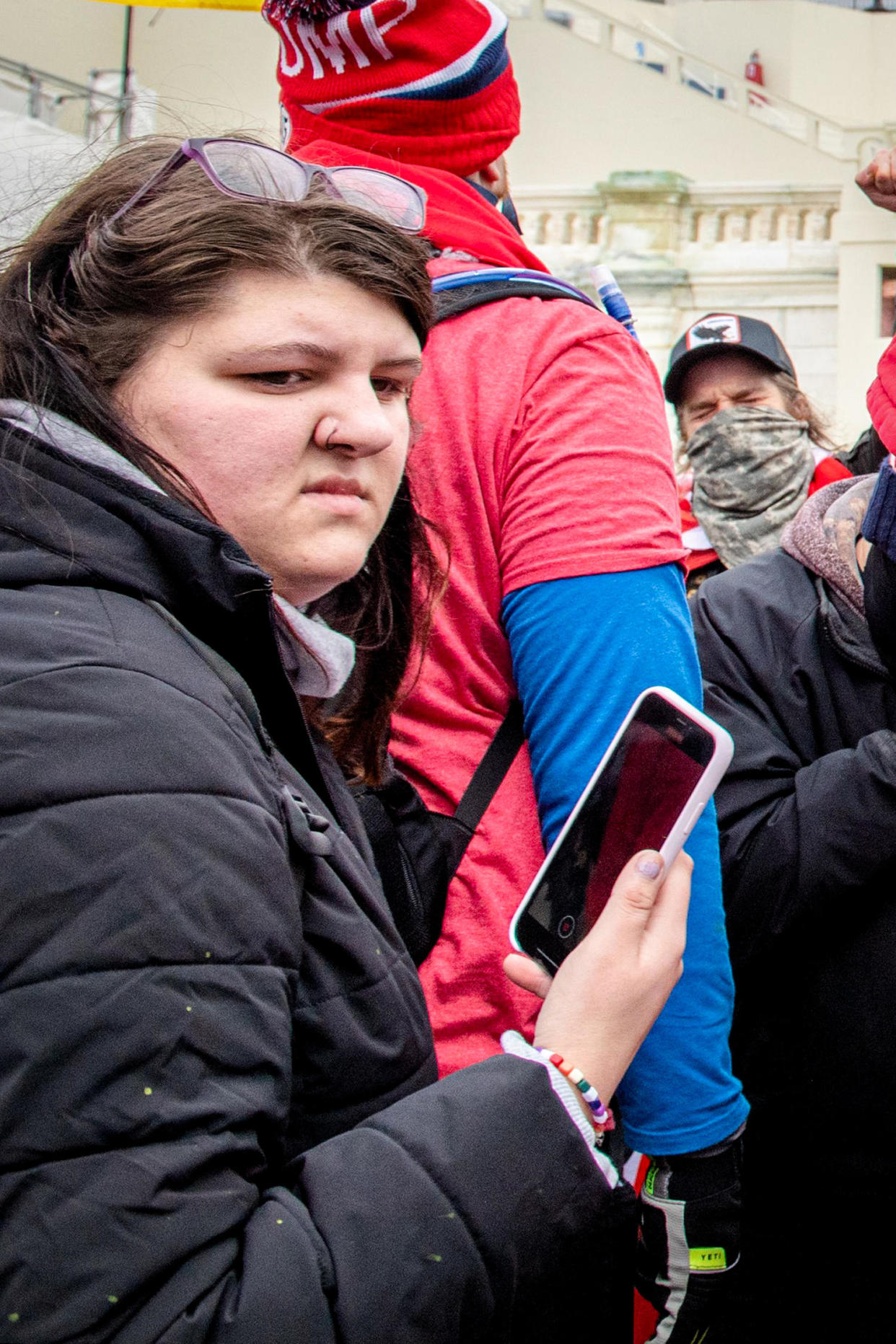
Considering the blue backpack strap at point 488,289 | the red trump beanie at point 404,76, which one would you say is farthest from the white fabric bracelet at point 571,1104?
the red trump beanie at point 404,76

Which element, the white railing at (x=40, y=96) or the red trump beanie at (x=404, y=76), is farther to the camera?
the white railing at (x=40, y=96)

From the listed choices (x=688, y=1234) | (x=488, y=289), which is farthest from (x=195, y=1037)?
(x=488, y=289)

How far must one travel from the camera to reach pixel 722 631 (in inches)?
87.6

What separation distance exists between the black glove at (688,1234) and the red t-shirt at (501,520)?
9.1 inches

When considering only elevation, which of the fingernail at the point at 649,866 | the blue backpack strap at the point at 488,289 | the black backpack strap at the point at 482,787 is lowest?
the black backpack strap at the point at 482,787

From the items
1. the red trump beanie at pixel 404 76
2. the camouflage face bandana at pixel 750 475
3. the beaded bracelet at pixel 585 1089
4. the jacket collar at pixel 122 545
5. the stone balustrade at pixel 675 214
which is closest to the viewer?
the jacket collar at pixel 122 545

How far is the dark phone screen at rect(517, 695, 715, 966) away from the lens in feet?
4.31

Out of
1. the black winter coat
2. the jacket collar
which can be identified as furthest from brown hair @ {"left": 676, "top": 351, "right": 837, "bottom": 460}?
the jacket collar

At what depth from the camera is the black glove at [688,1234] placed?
57.4 inches

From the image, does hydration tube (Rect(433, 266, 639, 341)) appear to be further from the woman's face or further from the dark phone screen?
the dark phone screen

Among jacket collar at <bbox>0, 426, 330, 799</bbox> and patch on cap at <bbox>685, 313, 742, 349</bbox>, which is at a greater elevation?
jacket collar at <bbox>0, 426, 330, 799</bbox>

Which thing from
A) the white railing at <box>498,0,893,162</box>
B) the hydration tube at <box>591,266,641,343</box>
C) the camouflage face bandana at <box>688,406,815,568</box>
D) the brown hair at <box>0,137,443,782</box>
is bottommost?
the white railing at <box>498,0,893,162</box>

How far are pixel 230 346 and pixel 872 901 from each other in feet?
4.43

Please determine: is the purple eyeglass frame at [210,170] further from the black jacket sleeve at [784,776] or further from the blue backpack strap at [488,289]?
the black jacket sleeve at [784,776]
